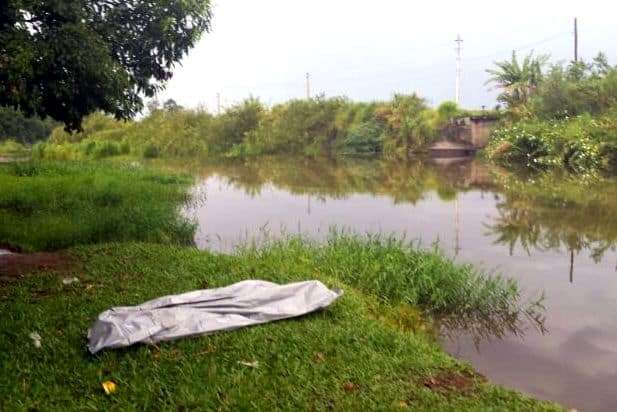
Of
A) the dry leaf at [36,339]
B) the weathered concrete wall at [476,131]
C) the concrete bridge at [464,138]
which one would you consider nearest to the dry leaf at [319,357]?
the dry leaf at [36,339]

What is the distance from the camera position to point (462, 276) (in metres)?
6.06

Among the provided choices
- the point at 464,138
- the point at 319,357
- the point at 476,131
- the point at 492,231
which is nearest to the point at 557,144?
the point at 476,131

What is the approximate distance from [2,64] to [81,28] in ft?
3.11

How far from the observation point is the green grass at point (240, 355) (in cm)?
330

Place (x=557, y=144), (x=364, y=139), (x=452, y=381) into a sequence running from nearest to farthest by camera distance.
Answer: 1. (x=452, y=381)
2. (x=557, y=144)
3. (x=364, y=139)

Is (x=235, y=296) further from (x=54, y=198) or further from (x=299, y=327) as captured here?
(x=54, y=198)

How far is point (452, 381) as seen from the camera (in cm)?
360

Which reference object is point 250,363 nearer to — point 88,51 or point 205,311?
point 205,311

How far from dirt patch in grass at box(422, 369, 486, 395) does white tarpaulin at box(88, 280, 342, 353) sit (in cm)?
125

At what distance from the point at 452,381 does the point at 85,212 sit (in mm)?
7031

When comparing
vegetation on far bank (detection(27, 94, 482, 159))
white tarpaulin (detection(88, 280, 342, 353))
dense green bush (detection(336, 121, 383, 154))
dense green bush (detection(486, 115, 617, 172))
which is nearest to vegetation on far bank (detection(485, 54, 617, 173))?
dense green bush (detection(486, 115, 617, 172))

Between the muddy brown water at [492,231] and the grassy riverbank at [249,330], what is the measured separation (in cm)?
55

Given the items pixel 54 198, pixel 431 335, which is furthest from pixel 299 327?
pixel 54 198

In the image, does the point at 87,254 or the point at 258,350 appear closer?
the point at 258,350
